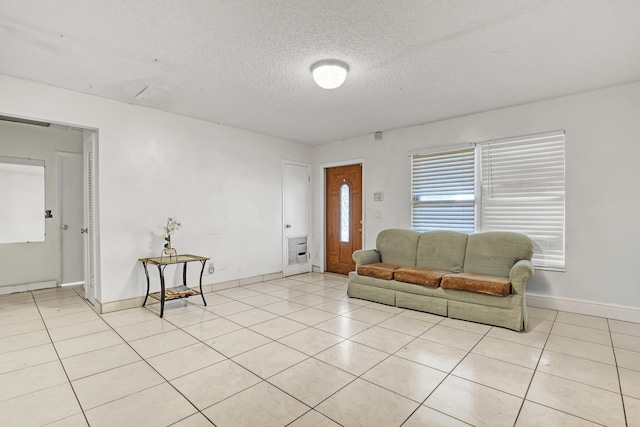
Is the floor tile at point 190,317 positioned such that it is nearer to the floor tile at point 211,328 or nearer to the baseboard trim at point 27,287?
the floor tile at point 211,328

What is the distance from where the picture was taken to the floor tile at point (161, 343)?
2789 millimetres

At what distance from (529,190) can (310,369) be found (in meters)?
3.60

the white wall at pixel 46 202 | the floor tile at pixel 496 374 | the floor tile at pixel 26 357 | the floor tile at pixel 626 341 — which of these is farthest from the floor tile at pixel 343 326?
the white wall at pixel 46 202

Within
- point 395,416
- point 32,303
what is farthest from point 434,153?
point 32,303

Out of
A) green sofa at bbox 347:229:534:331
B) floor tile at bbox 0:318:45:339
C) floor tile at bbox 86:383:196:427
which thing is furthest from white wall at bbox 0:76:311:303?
floor tile at bbox 86:383:196:427

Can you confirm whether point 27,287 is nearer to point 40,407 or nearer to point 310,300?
point 40,407

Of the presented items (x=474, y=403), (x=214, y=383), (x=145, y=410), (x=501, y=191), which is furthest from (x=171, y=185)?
(x=501, y=191)

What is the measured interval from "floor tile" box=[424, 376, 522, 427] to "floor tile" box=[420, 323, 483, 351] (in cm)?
70

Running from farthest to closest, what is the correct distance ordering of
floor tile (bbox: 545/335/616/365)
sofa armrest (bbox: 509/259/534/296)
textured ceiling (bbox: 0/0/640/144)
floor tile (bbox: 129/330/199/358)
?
sofa armrest (bbox: 509/259/534/296)
floor tile (bbox: 129/330/199/358)
floor tile (bbox: 545/335/616/365)
textured ceiling (bbox: 0/0/640/144)

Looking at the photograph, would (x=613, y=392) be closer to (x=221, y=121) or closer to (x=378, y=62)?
(x=378, y=62)

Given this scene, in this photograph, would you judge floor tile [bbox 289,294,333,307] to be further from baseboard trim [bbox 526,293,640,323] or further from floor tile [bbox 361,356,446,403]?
baseboard trim [bbox 526,293,640,323]

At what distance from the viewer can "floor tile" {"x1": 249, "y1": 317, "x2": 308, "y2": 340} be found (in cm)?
317

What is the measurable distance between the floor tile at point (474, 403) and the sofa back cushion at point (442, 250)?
2.17m

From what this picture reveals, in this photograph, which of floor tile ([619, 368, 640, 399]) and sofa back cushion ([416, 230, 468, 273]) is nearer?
floor tile ([619, 368, 640, 399])
